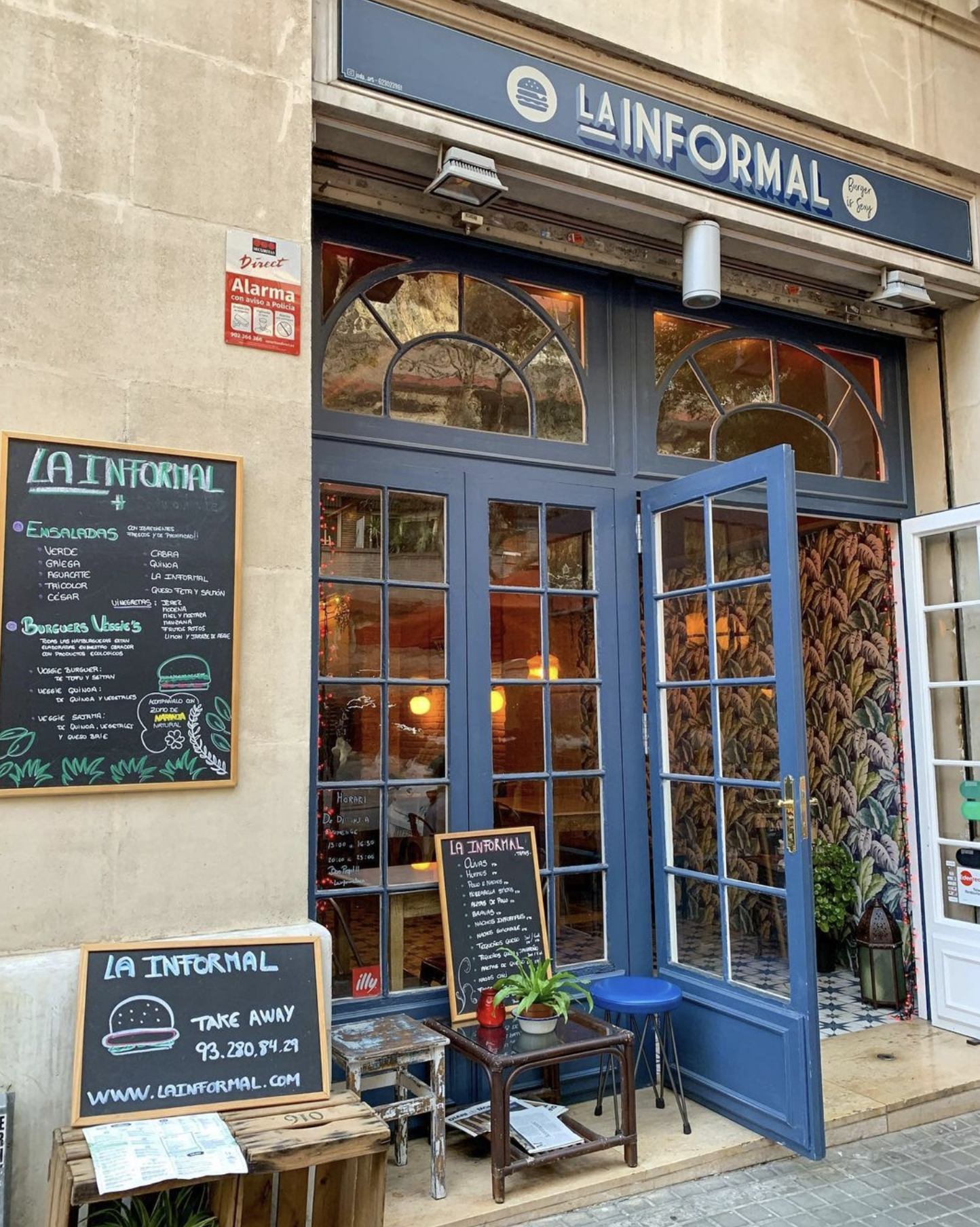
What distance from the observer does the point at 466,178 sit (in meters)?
3.97

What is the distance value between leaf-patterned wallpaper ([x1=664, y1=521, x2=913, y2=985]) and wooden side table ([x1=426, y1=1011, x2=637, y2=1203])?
2.80 ft

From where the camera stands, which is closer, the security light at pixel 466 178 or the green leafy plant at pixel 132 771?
the green leafy plant at pixel 132 771

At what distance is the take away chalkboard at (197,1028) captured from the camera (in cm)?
294

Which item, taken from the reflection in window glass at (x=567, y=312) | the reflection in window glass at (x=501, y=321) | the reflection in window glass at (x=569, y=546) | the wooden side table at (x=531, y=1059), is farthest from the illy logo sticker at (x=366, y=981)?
the reflection in window glass at (x=567, y=312)

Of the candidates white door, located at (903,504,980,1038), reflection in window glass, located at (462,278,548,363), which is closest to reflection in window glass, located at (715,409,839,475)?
white door, located at (903,504,980,1038)

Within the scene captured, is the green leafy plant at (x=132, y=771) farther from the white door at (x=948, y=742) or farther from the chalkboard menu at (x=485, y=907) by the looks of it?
the white door at (x=948, y=742)

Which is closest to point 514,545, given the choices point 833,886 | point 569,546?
point 569,546

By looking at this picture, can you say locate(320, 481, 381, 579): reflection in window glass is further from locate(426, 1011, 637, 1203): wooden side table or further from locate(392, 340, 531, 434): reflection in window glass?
locate(426, 1011, 637, 1203): wooden side table

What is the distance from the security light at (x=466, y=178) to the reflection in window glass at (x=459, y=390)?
25.4 inches

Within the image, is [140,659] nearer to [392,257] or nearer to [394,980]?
[394,980]

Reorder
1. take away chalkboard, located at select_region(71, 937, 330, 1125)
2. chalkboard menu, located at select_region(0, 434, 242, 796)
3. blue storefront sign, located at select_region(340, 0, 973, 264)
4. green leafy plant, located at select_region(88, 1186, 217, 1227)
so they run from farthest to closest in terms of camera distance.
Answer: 1. blue storefront sign, located at select_region(340, 0, 973, 264)
2. chalkboard menu, located at select_region(0, 434, 242, 796)
3. take away chalkboard, located at select_region(71, 937, 330, 1125)
4. green leafy plant, located at select_region(88, 1186, 217, 1227)

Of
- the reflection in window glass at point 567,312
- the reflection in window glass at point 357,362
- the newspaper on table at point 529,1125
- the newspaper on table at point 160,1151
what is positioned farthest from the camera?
the reflection in window glass at point 567,312

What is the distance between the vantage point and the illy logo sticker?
4.07 m

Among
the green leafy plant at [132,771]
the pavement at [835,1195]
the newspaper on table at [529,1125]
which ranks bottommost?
the pavement at [835,1195]
